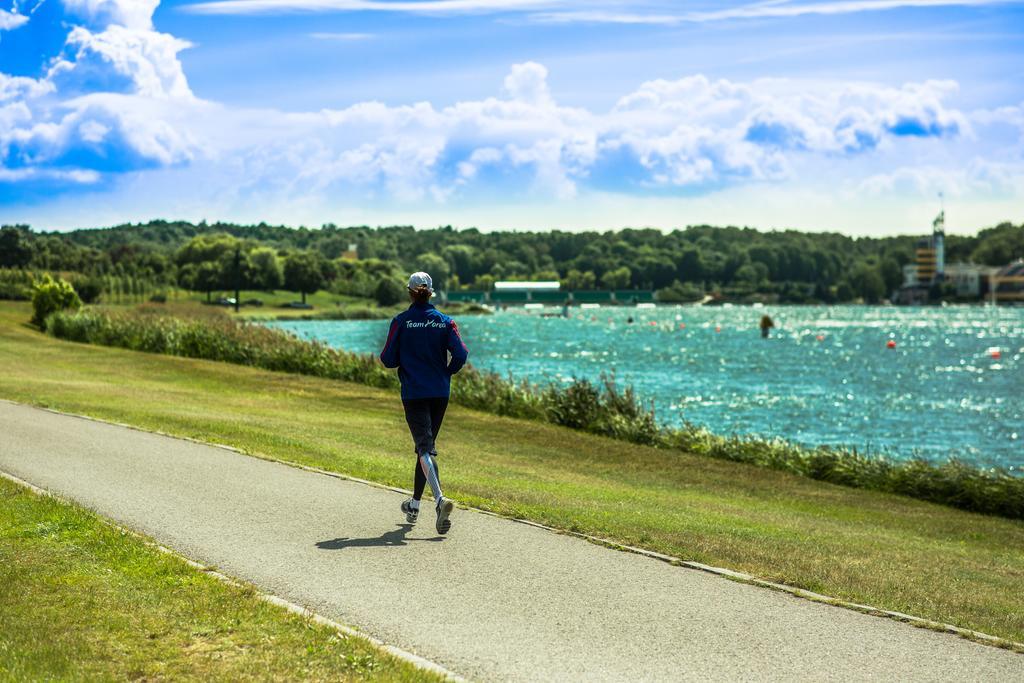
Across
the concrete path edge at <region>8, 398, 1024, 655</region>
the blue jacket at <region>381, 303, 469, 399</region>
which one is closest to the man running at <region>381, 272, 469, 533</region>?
the blue jacket at <region>381, 303, 469, 399</region>

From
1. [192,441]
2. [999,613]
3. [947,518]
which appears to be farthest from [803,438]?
[999,613]

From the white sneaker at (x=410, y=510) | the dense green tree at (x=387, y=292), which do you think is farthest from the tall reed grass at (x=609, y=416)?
the dense green tree at (x=387, y=292)

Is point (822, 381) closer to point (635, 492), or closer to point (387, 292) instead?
point (635, 492)

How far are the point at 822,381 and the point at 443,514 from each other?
1996 inches

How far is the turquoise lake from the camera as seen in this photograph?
34.5m

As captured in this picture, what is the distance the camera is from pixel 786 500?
1733 cm

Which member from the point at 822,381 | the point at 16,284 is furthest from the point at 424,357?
the point at 16,284

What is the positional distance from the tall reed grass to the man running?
1194 cm

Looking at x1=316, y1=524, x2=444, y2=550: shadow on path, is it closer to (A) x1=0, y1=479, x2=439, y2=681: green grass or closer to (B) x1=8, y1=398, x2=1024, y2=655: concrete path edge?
(B) x1=8, y1=398, x2=1024, y2=655: concrete path edge

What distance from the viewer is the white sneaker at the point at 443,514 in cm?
999

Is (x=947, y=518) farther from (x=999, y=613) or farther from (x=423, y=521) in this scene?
(x=423, y=521)

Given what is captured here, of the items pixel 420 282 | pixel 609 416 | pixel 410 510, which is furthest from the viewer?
pixel 609 416

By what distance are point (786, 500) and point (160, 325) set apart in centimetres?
3094

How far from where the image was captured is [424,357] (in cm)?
997
